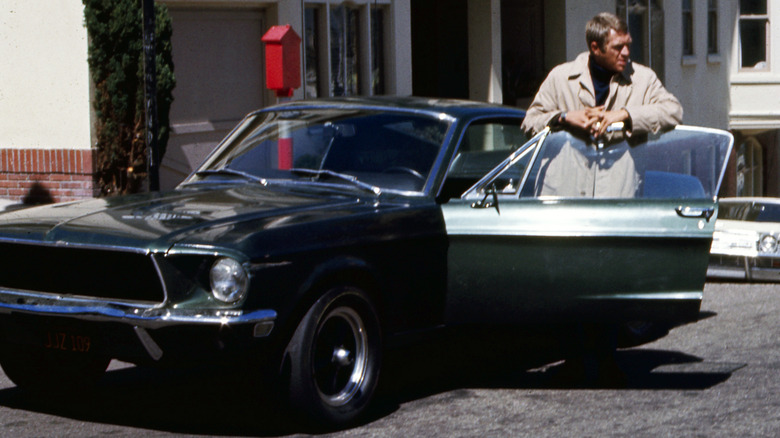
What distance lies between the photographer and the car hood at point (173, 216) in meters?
5.58

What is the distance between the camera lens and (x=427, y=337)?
6.51 metres

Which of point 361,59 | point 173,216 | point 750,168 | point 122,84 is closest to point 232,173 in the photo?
point 173,216

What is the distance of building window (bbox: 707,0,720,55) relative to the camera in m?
26.2

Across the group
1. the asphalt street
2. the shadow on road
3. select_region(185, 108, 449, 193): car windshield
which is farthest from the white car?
select_region(185, 108, 449, 193): car windshield

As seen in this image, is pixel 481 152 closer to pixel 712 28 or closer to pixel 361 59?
pixel 361 59

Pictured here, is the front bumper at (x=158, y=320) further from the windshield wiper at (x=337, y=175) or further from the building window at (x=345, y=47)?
the building window at (x=345, y=47)

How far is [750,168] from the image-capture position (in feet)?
95.2

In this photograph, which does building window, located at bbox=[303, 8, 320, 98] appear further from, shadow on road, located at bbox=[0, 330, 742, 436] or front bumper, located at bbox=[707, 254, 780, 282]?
shadow on road, located at bbox=[0, 330, 742, 436]

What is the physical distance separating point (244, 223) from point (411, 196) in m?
1.12

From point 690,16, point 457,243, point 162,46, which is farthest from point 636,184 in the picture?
point 690,16

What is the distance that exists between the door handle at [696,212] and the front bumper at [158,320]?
2108mm

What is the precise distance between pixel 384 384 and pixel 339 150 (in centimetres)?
129

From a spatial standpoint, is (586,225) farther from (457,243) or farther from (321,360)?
(321,360)

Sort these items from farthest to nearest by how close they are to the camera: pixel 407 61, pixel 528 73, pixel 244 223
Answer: pixel 528 73, pixel 407 61, pixel 244 223
